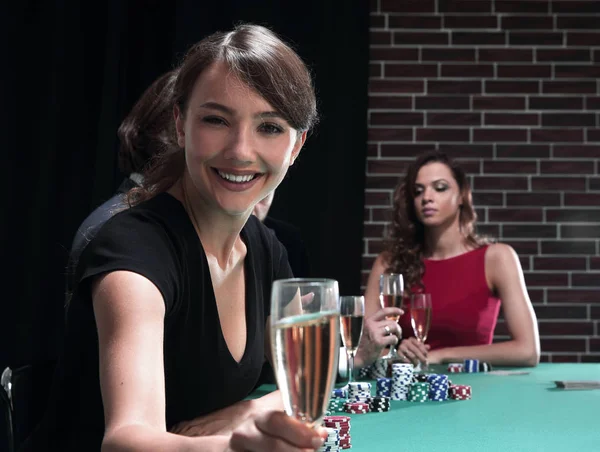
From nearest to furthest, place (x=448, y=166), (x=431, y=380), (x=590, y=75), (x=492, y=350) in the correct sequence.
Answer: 1. (x=431, y=380)
2. (x=492, y=350)
3. (x=448, y=166)
4. (x=590, y=75)

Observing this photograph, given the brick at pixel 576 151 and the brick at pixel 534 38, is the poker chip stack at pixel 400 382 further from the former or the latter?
the brick at pixel 534 38

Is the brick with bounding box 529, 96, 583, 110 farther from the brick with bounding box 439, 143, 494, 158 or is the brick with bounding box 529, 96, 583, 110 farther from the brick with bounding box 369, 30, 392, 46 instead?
the brick with bounding box 369, 30, 392, 46

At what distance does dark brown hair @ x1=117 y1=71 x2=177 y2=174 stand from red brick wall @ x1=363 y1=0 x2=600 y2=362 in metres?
1.96

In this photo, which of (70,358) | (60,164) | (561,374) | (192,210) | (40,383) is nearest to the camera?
(70,358)

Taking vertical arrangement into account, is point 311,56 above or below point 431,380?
above

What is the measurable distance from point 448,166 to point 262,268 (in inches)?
86.0

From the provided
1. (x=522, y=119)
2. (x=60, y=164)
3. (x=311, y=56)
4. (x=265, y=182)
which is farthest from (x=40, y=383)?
(x=522, y=119)

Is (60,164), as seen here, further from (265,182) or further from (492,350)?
(265,182)

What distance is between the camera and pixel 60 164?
4.00m

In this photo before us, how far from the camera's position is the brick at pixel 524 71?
4.27 m

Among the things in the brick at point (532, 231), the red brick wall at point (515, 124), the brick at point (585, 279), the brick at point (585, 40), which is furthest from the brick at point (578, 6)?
the brick at point (585, 279)

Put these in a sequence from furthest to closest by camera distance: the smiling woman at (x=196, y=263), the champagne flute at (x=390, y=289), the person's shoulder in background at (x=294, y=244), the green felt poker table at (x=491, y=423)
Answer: the person's shoulder in background at (x=294, y=244) < the champagne flute at (x=390, y=289) < the green felt poker table at (x=491, y=423) < the smiling woman at (x=196, y=263)

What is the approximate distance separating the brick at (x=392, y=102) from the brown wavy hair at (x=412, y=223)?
28.6 inches

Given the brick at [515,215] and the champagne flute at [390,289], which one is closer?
the champagne flute at [390,289]
